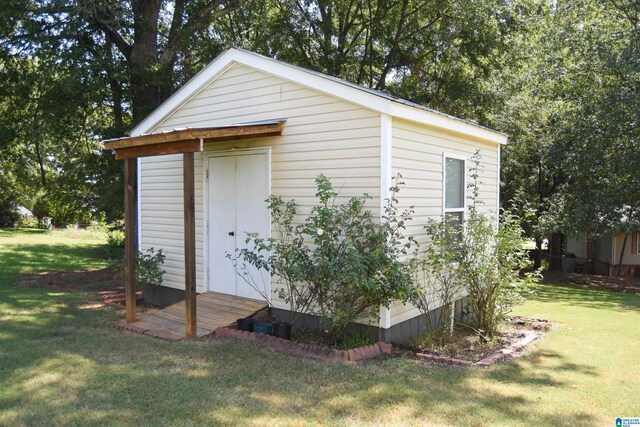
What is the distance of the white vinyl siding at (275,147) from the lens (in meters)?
5.82

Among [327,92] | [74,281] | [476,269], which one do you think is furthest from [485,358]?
[74,281]

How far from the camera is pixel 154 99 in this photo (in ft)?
39.0

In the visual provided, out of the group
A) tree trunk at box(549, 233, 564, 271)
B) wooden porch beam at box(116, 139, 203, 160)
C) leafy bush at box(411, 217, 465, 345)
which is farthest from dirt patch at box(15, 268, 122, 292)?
tree trunk at box(549, 233, 564, 271)

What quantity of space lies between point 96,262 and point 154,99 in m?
5.79

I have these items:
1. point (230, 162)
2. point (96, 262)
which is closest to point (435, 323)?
point (230, 162)

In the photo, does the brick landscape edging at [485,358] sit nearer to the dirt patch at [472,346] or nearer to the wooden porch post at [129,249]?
the dirt patch at [472,346]

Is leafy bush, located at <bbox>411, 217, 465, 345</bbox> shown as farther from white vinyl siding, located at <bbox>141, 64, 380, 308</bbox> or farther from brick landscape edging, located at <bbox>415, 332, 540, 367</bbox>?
white vinyl siding, located at <bbox>141, 64, 380, 308</bbox>

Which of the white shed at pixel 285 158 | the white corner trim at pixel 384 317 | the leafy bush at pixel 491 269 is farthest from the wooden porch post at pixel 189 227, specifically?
the leafy bush at pixel 491 269

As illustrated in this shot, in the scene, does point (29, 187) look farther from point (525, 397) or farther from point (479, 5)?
point (525, 397)

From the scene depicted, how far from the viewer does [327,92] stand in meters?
5.97

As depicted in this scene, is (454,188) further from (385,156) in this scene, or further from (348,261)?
(348,261)

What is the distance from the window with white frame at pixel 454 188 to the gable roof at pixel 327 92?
459mm

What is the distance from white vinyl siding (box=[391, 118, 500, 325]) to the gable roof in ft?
0.52

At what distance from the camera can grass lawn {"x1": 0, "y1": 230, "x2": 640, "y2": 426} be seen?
3789 mm
